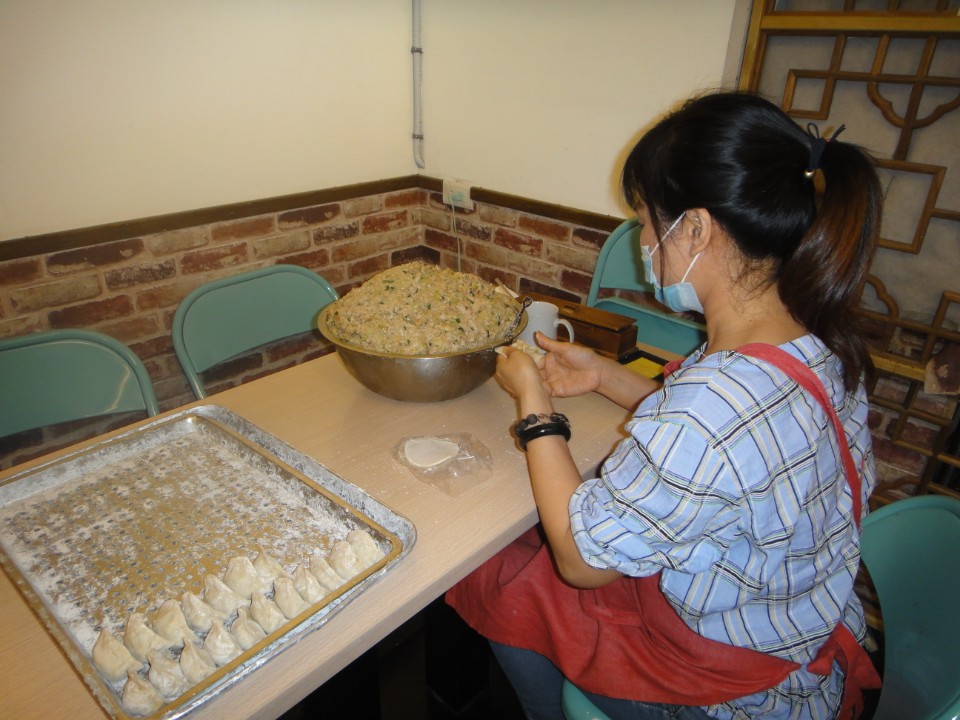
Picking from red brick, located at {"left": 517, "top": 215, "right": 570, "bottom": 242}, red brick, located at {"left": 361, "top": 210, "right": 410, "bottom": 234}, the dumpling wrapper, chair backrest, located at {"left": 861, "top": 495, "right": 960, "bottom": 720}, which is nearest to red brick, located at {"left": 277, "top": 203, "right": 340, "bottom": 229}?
red brick, located at {"left": 361, "top": 210, "right": 410, "bottom": 234}

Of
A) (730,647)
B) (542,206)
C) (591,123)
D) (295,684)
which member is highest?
(591,123)

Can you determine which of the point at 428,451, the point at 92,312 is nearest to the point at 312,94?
the point at 92,312

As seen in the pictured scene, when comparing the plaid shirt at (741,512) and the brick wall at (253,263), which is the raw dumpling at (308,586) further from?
the brick wall at (253,263)

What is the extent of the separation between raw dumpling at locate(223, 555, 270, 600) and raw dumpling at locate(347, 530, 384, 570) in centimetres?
13

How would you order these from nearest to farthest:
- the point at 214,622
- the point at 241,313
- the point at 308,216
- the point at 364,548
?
the point at 214,622 → the point at 364,548 → the point at 241,313 → the point at 308,216

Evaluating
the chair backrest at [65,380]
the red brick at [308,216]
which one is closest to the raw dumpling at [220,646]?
the chair backrest at [65,380]

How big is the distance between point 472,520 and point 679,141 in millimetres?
653

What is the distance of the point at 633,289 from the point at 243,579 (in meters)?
1.45

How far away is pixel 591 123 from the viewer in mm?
2021

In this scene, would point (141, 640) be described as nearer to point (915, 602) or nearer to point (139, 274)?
point (915, 602)

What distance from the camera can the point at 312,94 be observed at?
2.12m

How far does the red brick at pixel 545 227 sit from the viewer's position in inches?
86.4

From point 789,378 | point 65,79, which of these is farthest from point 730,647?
point 65,79

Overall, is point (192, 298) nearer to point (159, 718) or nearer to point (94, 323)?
point (94, 323)
